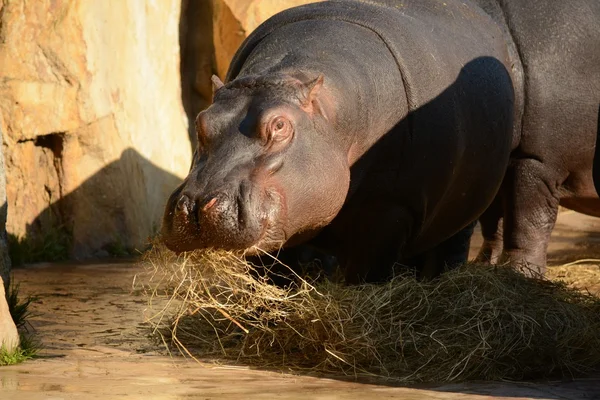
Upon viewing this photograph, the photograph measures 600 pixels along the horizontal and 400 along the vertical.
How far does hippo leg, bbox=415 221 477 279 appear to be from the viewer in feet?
21.8

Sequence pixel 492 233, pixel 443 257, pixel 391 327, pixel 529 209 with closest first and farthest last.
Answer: pixel 391 327
pixel 443 257
pixel 529 209
pixel 492 233

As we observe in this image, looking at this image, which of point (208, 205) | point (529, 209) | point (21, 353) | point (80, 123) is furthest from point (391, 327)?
point (80, 123)

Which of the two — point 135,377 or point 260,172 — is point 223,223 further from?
point 135,377

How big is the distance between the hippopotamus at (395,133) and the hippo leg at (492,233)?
2.01ft

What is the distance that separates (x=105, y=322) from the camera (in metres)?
5.70

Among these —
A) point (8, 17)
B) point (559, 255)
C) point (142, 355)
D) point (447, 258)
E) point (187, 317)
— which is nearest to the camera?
point (142, 355)

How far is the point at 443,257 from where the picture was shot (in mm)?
6684

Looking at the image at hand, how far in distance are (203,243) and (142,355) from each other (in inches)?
24.1

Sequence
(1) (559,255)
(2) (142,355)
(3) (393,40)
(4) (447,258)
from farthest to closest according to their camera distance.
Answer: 1. (1) (559,255)
2. (4) (447,258)
3. (3) (393,40)
4. (2) (142,355)

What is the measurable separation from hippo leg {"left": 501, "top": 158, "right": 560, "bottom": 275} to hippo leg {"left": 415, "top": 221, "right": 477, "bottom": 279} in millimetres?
459

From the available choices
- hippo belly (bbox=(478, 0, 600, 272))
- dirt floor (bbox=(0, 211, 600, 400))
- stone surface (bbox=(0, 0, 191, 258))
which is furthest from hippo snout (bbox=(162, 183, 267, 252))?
stone surface (bbox=(0, 0, 191, 258))

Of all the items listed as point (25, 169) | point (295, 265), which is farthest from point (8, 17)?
point (295, 265)

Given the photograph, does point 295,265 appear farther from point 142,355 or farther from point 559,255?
point 559,255

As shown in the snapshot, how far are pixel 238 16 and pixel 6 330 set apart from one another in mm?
6303
